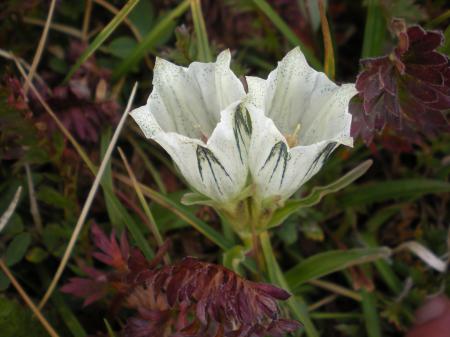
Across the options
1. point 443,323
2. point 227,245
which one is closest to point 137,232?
point 227,245

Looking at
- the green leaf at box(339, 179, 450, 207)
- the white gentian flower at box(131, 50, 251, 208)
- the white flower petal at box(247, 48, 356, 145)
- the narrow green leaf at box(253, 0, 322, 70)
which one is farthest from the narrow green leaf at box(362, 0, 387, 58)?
the white gentian flower at box(131, 50, 251, 208)

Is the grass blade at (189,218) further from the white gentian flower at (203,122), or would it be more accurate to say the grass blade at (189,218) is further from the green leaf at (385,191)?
the green leaf at (385,191)

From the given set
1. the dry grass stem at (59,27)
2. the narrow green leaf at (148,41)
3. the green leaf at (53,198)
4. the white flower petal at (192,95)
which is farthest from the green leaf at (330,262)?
the dry grass stem at (59,27)

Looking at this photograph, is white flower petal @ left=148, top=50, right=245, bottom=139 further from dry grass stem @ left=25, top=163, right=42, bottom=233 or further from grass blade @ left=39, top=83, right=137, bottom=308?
dry grass stem @ left=25, top=163, right=42, bottom=233

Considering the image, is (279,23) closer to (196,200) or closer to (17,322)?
(196,200)

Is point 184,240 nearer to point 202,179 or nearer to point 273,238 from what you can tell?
point 273,238

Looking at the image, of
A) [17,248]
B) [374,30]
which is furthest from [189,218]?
[374,30]

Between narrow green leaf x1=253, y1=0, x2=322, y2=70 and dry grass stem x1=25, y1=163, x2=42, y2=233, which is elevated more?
narrow green leaf x1=253, y1=0, x2=322, y2=70
